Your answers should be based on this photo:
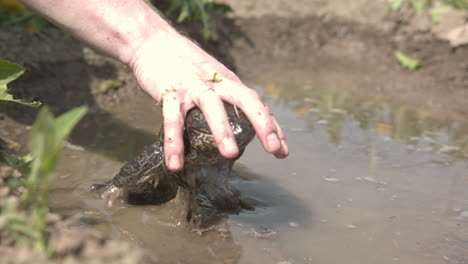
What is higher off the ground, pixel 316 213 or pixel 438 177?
pixel 438 177

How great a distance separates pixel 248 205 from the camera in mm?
3844

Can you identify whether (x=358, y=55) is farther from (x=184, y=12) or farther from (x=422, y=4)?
(x=184, y=12)

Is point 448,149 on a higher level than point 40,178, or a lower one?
lower

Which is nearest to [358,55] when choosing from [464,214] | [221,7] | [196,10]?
[221,7]

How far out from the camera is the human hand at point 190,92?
9.09 ft

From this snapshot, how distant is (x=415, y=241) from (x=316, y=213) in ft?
2.24

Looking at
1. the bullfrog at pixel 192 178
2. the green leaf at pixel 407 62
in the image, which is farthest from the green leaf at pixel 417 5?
the bullfrog at pixel 192 178

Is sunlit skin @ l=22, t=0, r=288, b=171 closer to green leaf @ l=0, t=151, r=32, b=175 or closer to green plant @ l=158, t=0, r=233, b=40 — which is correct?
green leaf @ l=0, t=151, r=32, b=175

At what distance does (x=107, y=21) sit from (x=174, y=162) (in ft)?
3.33

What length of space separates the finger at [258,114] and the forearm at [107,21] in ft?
1.94

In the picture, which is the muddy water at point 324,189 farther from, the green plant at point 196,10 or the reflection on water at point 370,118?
the green plant at point 196,10

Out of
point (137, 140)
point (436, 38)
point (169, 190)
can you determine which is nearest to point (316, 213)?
point (169, 190)

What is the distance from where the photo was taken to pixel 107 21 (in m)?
3.20

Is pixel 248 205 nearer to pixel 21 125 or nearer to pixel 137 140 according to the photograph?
pixel 137 140
